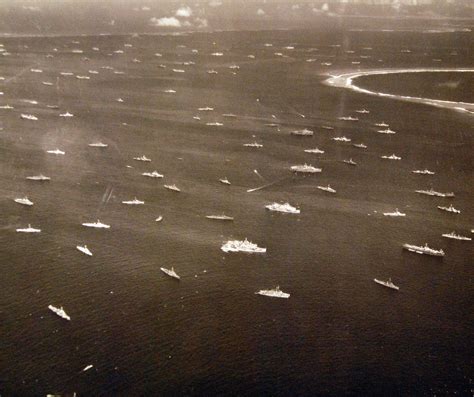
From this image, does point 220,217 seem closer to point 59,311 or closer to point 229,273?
point 229,273

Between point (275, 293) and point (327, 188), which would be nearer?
point (275, 293)

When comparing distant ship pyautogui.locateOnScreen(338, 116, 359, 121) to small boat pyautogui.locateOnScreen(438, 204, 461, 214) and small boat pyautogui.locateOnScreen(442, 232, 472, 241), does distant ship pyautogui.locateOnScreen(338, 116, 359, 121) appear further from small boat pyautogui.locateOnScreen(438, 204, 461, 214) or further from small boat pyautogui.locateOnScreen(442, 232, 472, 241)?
small boat pyautogui.locateOnScreen(442, 232, 472, 241)

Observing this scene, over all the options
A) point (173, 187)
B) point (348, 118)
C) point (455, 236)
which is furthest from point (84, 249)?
point (348, 118)

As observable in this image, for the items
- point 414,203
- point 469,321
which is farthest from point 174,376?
point 414,203

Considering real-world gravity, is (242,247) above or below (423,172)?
below

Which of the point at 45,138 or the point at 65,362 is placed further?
the point at 45,138

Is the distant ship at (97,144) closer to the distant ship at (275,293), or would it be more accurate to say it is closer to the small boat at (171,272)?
the small boat at (171,272)

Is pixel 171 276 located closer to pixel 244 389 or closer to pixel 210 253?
pixel 210 253
